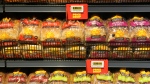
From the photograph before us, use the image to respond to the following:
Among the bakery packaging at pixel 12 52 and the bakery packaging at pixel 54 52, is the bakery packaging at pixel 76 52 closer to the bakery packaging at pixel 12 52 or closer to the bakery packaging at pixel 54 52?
the bakery packaging at pixel 54 52

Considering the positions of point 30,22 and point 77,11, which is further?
point 30,22

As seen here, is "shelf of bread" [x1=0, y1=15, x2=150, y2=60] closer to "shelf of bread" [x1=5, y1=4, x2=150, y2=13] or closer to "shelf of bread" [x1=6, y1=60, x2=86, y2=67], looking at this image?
"shelf of bread" [x1=6, y1=60, x2=86, y2=67]

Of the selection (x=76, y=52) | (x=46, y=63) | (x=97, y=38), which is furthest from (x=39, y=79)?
(x=97, y=38)

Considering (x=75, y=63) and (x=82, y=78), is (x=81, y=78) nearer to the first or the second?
(x=82, y=78)

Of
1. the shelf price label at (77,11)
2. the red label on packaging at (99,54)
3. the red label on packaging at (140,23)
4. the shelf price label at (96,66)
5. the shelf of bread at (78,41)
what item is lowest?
the shelf price label at (96,66)

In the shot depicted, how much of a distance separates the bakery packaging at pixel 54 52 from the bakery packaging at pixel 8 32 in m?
0.29

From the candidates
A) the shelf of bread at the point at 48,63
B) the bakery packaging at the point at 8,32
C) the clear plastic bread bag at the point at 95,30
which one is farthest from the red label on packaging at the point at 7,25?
the clear plastic bread bag at the point at 95,30

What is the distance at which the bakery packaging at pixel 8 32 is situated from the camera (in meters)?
2.18

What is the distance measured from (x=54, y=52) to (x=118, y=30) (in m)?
0.59

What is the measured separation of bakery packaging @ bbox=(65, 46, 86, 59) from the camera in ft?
7.04

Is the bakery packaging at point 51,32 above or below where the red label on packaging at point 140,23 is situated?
below

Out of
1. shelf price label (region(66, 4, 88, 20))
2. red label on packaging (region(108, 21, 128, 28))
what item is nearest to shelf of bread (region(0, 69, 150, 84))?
red label on packaging (region(108, 21, 128, 28))

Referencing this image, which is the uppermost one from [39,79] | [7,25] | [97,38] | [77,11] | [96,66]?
[77,11]

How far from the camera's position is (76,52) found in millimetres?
2152
